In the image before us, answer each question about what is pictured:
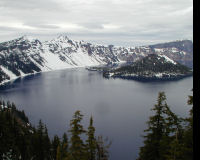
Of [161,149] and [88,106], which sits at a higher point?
[161,149]

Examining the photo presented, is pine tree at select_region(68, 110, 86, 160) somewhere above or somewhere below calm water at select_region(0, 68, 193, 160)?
above

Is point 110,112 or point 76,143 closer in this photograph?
point 76,143

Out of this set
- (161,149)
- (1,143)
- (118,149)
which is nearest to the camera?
(161,149)

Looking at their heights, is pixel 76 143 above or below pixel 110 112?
above

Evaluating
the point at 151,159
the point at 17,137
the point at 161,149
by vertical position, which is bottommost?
the point at 17,137

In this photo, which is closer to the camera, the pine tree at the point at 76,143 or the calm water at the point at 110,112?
the pine tree at the point at 76,143

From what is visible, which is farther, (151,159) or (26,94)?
(26,94)

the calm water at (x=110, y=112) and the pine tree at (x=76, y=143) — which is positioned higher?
the pine tree at (x=76, y=143)

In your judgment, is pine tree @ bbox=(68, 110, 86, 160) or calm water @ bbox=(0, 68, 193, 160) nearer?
pine tree @ bbox=(68, 110, 86, 160)
